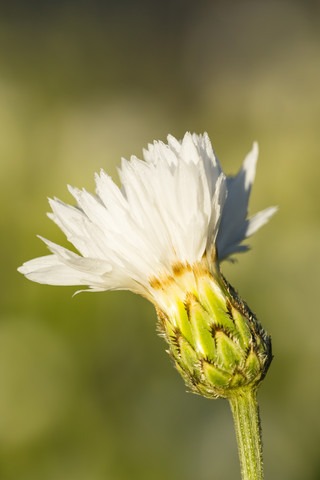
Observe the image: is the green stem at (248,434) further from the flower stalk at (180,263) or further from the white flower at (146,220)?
the white flower at (146,220)

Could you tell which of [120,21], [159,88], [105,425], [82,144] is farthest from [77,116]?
[105,425]

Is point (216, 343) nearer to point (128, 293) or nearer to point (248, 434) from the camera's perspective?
point (248, 434)

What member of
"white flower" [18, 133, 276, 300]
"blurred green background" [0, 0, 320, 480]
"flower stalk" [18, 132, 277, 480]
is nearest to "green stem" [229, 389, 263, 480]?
→ "flower stalk" [18, 132, 277, 480]

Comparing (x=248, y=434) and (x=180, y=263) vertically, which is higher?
(x=180, y=263)

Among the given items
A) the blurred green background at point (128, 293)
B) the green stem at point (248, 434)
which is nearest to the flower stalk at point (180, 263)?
the green stem at point (248, 434)

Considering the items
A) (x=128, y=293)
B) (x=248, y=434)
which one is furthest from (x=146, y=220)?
(x=128, y=293)

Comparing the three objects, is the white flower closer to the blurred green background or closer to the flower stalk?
the flower stalk

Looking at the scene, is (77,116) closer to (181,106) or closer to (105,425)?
(181,106)
